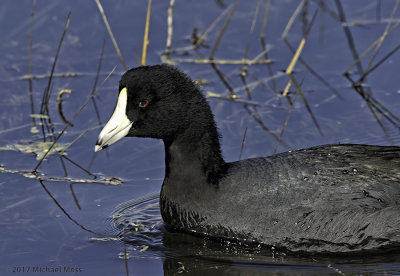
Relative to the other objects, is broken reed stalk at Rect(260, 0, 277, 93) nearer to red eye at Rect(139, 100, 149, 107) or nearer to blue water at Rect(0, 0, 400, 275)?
blue water at Rect(0, 0, 400, 275)

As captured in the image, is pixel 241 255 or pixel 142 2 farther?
pixel 142 2

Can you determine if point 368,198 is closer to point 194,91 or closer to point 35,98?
point 194,91

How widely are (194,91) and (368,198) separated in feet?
4.41

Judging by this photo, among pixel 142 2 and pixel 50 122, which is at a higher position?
pixel 142 2

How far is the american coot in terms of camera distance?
5664 millimetres

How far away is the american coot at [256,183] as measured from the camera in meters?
5.66

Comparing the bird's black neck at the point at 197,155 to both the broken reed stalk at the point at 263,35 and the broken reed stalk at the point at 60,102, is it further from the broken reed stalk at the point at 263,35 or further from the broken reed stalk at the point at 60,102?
the broken reed stalk at the point at 263,35

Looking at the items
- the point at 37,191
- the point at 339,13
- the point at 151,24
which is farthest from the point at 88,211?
the point at 339,13

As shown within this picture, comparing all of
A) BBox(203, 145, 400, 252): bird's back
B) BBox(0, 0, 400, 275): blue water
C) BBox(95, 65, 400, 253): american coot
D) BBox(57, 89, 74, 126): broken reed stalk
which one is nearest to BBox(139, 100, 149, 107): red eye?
BBox(95, 65, 400, 253): american coot

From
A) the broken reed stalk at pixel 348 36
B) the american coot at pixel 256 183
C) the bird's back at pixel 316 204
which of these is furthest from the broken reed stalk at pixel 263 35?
the bird's back at pixel 316 204

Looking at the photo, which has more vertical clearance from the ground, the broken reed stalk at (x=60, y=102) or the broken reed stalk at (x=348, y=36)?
the broken reed stalk at (x=348, y=36)

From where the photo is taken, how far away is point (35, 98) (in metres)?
7.91

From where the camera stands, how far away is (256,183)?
19.1ft

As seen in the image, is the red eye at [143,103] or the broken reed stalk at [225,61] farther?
the broken reed stalk at [225,61]
